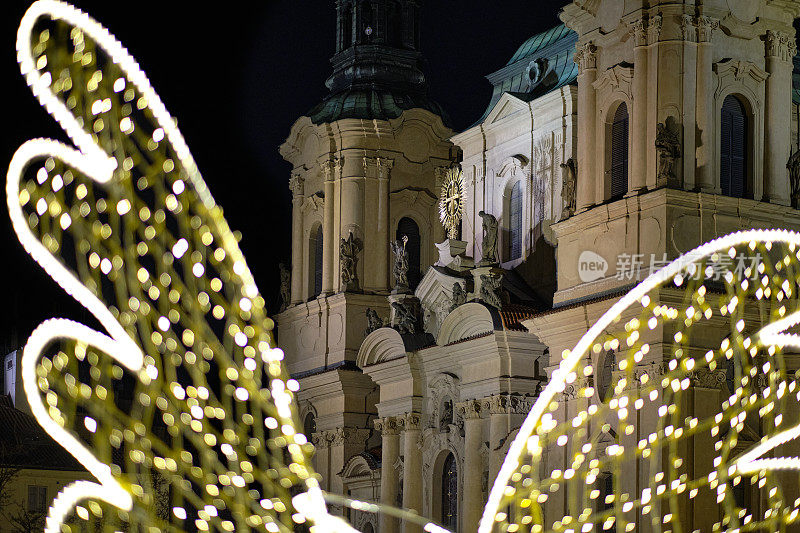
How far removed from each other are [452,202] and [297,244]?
5.86 m

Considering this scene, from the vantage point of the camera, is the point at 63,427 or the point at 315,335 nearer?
the point at 63,427

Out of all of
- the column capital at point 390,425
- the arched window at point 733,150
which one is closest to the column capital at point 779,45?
the arched window at point 733,150

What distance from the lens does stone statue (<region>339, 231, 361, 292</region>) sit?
143ft

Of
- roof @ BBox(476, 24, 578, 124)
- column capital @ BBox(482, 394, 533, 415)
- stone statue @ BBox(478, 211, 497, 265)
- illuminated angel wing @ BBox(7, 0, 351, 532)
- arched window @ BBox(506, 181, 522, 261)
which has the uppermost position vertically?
roof @ BBox(476, 24, 578, 124)

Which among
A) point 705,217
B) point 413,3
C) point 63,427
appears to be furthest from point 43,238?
point 413,3

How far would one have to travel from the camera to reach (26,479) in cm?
5075

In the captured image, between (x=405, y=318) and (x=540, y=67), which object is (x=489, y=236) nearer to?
(x=405, y=318)

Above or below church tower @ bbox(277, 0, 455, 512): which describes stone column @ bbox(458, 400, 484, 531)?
below

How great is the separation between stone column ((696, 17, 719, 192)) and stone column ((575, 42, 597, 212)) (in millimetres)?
2548

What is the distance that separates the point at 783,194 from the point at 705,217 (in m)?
2.29

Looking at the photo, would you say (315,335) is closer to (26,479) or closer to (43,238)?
(26,479)

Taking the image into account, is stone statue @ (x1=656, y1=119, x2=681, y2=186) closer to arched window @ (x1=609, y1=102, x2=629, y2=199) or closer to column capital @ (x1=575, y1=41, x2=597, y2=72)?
arched window @ (x1=609, y1=102, x2=629, y2=199)

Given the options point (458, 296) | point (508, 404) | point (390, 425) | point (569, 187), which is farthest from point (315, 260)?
point (569, 187)

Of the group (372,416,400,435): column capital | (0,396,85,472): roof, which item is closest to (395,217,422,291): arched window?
(372,416,400,435): column capital
